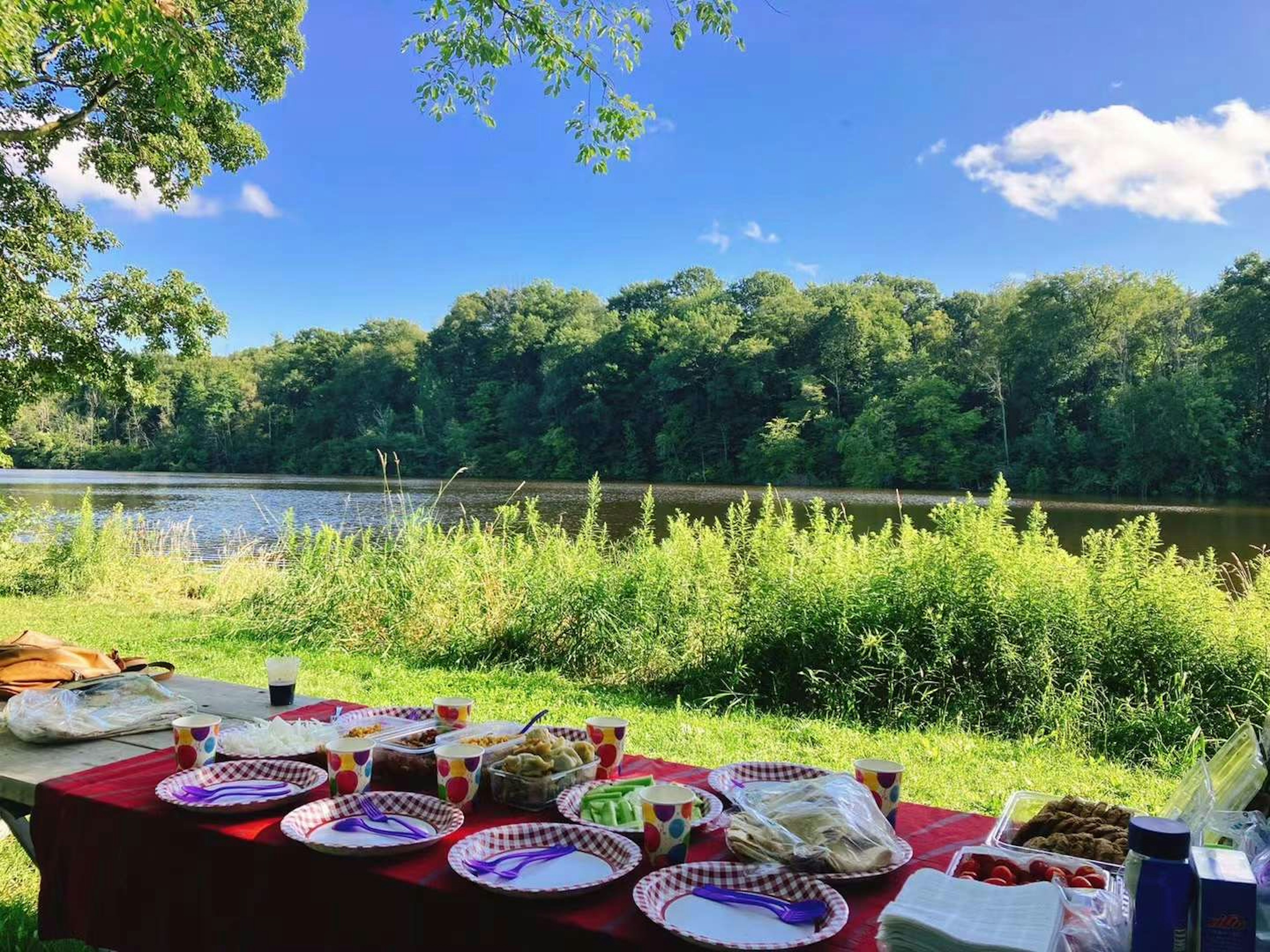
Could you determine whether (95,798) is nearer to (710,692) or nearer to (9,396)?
(710,692)

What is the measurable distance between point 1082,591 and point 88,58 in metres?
10.9

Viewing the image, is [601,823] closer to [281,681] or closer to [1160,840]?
[1160,840]

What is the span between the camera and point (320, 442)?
62781 millimetres

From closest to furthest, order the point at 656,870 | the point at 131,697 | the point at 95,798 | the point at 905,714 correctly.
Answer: the point at 656,870
the point at 95,798
the point at 131,697
the point at 905,714

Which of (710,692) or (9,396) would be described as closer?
(710,692)

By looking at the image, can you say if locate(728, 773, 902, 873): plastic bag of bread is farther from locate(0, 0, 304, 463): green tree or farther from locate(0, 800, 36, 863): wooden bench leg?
locate(0, 0, 304, 463): green tree

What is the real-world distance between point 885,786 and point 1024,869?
0.98ft

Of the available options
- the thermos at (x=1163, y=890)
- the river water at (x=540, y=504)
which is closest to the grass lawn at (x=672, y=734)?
the thermos at (x=1163, y=890)

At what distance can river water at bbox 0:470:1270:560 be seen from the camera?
20391 mm

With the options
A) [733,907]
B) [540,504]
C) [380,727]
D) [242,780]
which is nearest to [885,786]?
[733,907]

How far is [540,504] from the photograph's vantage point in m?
27.1

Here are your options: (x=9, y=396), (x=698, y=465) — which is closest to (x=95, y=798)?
(x=9, y=396)

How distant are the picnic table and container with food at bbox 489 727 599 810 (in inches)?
1.2

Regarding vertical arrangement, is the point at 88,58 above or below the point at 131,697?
above
